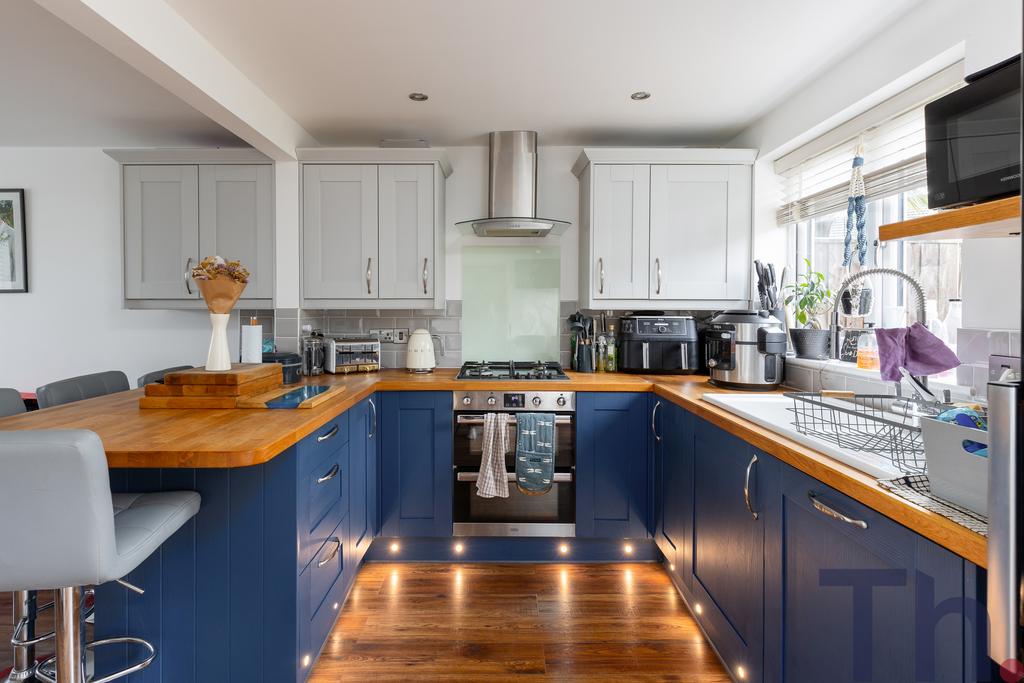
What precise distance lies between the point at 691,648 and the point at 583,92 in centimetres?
256

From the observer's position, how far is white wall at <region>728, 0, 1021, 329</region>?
154 cm

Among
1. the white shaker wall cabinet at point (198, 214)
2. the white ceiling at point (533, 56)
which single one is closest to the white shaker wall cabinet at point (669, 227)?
the white ceiling at point (533, 56)

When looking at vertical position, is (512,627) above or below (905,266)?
below

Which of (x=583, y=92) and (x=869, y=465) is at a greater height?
(x=583, y=92)

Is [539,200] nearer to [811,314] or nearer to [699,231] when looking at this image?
[699,231]

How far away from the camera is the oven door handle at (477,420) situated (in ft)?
9.04

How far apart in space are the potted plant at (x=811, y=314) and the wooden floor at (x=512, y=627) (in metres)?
1.34

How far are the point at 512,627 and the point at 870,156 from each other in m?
2.54

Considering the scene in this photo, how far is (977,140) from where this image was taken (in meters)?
1.07

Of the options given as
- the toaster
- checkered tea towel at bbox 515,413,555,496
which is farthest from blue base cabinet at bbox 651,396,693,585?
the toaster

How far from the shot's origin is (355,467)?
237 cm

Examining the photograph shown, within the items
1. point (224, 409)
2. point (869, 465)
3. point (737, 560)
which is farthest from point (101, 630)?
point (869, 465)

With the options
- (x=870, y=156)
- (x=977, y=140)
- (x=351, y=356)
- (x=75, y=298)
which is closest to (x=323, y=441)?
(x=351, y=356)

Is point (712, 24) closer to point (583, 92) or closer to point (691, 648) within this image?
point (583, 92)
